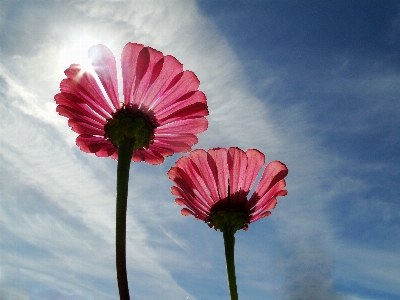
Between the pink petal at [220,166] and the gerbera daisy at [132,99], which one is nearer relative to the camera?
the gerbera daisy at [132,99]

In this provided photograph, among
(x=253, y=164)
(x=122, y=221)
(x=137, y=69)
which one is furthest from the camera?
(x=253, y=164)

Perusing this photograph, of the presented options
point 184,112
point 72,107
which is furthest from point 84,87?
point 184,112

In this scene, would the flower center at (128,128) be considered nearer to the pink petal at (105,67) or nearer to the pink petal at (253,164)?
the pink petal at (105,67)

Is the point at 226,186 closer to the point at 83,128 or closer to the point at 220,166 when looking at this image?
the point at 220,166

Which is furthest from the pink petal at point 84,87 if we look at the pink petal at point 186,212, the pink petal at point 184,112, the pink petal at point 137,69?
the pink petal at point 186,212

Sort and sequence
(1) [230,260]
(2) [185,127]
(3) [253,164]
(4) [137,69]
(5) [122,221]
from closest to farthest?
(5) [122,221] < (1) [230,260] < (4) [137,69] < (2) [185,127] < (3) [253,164]

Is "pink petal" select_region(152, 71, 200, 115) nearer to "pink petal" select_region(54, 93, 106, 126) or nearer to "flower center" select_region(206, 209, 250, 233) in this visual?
"pink petal" select_region(54, 93, 106, 126)

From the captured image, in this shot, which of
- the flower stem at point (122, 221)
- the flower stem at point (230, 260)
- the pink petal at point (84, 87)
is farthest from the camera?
the pink petal at point (84, 87)
